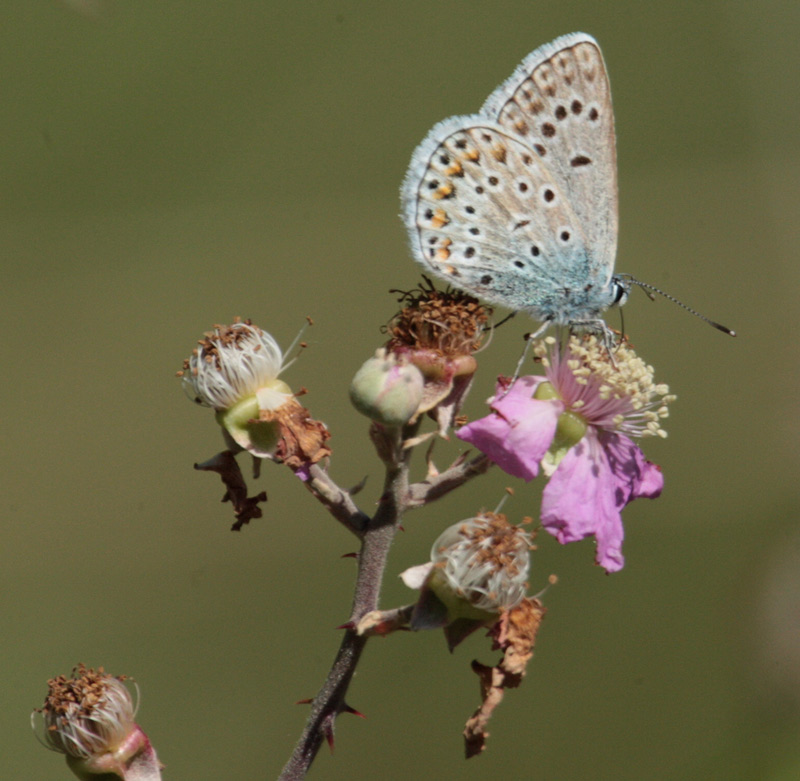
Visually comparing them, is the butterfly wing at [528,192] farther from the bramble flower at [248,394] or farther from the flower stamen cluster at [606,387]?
the bramble flower at [248,394]

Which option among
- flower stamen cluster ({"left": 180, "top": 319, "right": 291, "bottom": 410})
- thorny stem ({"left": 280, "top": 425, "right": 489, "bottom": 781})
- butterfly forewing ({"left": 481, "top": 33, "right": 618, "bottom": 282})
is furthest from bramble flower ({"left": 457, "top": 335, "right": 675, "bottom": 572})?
flower stamen cluster ({"left": 180, "top": 319, "right": 291, "bottom": 410})

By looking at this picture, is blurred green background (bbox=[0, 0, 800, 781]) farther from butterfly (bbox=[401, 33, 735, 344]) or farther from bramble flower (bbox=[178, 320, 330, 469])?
bramble flower (bbox=[178, 320, 330, 469])

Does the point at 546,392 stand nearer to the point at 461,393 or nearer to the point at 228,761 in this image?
the point at 461,393

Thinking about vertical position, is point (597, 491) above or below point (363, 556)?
below

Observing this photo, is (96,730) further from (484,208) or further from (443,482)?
(484,208)

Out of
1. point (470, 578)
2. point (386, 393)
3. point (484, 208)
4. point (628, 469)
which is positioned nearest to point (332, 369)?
point (484, 208)
